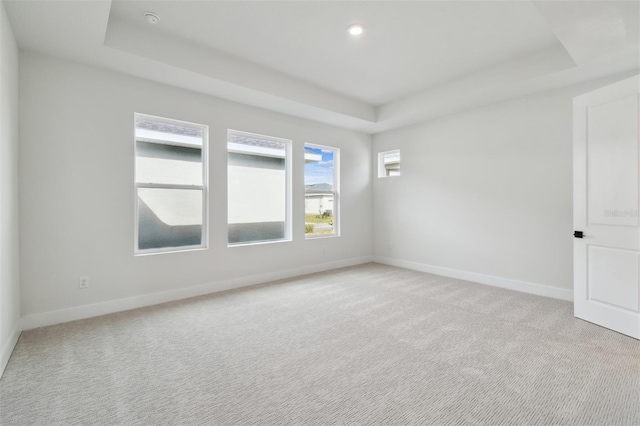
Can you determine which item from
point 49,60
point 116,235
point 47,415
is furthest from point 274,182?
point 47,415

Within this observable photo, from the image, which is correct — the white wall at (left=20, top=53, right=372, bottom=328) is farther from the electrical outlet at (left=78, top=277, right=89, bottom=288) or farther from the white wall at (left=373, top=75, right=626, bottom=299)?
the white wall at (left=373, top=75, right=626, bottom=299)

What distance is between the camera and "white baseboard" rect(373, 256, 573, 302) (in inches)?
151

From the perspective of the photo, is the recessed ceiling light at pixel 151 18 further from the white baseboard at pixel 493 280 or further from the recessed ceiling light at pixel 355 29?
the white baseboard at pixel 493 280


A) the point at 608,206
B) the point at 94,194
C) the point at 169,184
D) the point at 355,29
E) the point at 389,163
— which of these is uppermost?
the point at 355,29

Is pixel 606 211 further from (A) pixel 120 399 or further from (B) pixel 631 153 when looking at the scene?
(A) pixel 120 399

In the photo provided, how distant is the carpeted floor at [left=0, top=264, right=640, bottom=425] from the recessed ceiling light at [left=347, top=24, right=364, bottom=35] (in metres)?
2.98

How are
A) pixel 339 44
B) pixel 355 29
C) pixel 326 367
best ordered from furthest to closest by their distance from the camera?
pixel 339 44 < pixel 355 29 < pixel 326 367

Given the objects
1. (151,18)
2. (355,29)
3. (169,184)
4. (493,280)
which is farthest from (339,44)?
(493,280)

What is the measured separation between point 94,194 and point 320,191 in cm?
341

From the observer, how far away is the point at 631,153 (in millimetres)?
2752

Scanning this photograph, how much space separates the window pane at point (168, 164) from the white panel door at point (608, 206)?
4.49 metres

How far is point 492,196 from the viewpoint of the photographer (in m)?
4.50

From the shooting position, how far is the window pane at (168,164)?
145 inches

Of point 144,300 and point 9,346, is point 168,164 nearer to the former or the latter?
point 144,300
